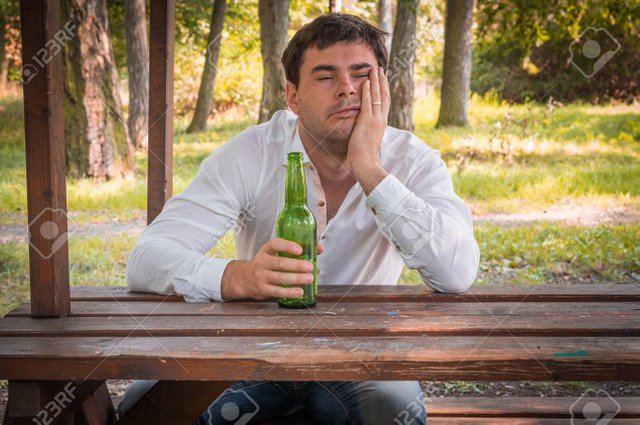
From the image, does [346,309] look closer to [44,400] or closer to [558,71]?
[44,400]

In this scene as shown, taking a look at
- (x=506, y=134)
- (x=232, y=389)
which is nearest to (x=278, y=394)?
(x=232, y=389)

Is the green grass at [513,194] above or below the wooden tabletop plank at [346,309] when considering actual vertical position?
below

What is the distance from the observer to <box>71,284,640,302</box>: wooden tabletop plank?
7.86ft

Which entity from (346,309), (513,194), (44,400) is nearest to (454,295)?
(346,309)

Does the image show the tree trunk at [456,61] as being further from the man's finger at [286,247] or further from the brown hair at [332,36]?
the man's finger at [286,247]

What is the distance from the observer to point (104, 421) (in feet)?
8.31

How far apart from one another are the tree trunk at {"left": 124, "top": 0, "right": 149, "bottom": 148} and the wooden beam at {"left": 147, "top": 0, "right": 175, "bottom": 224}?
378 inches

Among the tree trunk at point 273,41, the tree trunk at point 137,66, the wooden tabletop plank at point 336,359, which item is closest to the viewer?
the wooden tabletop plank at point 336,359

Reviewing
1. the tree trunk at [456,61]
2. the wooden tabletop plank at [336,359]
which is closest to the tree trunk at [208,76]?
the tree trunk at [456,61]

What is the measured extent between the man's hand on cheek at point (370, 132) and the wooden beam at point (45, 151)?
97 cm

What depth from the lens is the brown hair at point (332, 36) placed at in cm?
286

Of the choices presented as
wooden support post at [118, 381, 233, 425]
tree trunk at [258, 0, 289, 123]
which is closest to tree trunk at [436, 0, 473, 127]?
tree trunk at [258, 0, 289, 123]

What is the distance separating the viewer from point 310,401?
254 centimetres

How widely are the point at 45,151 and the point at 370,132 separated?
1.10 m
